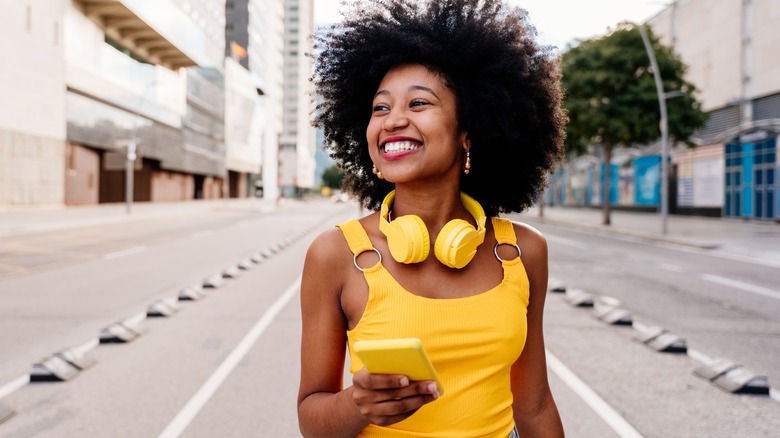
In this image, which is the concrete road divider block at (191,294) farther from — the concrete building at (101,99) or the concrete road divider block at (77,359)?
the concrete building at (101,99)

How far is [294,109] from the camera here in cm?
16312

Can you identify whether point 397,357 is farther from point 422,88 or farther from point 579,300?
point 579,300

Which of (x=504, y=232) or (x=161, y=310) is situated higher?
(x=504, y=232)

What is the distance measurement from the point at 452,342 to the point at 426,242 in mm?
289

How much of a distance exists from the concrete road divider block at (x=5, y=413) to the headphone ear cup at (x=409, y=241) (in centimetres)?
377

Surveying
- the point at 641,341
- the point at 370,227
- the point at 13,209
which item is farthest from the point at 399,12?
the point at 13,209

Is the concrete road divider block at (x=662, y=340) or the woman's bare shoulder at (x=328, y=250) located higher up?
the woman's bare shoulder at (x=328, y=250)

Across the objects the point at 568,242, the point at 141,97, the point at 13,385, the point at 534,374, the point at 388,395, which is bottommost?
the point at 13,385

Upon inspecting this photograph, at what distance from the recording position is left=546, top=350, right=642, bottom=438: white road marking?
411 cm

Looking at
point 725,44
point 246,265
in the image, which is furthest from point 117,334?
point 725,44

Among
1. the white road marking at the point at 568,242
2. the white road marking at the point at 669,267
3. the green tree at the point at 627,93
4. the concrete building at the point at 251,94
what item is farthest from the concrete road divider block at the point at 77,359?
the concrete building at the point at 251,94

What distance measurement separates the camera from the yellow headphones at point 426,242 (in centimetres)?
174

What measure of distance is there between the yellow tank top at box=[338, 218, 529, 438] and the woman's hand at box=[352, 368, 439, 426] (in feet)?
0.78

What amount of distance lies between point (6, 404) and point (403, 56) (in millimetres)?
4217
